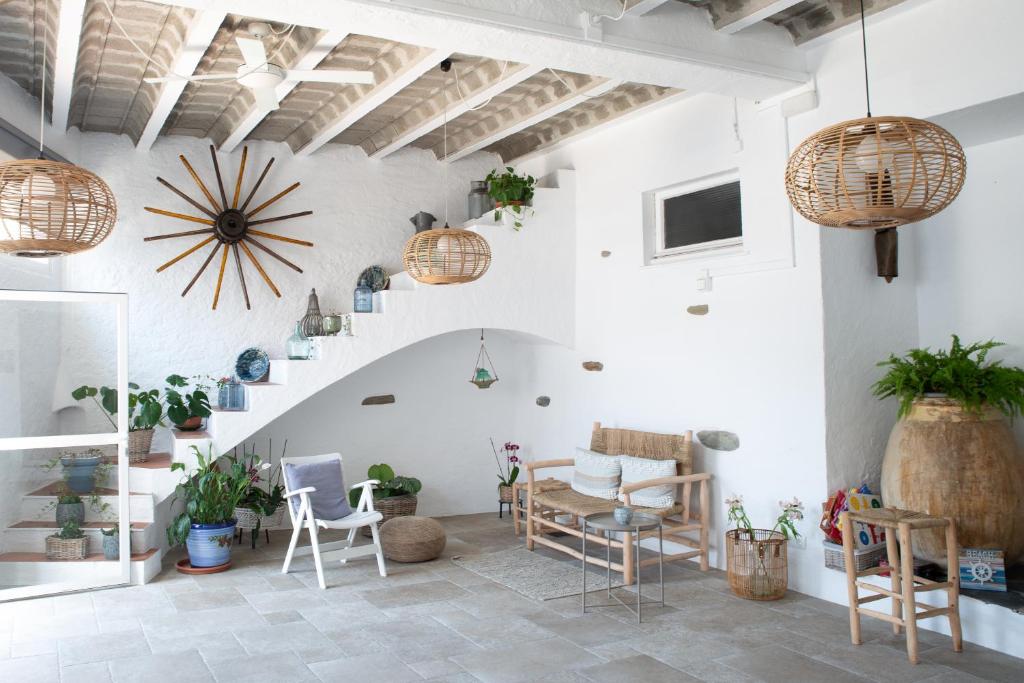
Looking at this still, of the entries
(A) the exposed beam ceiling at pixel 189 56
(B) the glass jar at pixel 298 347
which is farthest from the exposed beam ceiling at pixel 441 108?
(B) the glass jar at pixel 298 347

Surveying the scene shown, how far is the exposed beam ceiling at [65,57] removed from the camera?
4.06 m

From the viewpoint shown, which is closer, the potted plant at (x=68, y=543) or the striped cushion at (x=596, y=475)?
the potted plant at (x=68, y=543)

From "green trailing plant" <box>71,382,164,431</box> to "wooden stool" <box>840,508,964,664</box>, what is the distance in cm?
470

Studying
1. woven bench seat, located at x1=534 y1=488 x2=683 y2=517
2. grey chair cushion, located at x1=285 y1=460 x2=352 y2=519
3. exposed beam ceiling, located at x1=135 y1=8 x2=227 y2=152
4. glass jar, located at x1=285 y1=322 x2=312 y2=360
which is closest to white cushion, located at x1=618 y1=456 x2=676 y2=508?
woven bench seat, located at x1=534 y1=488 x2=683 y2=517

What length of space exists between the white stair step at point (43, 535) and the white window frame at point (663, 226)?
4.20 m

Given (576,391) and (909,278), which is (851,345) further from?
(576,391)

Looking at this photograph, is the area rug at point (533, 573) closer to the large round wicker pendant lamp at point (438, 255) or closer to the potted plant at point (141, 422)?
the large round wicker pendant lamp at point (438, 255)

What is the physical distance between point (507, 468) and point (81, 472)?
3.91 m

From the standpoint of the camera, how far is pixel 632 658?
13.6 feet

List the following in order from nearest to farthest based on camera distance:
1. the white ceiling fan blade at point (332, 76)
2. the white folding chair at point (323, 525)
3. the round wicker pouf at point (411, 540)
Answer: the white ceiling fan blade at point (332, 76), the white folding chair at point (323, 525), the round wicker pouf at point (411, 540)

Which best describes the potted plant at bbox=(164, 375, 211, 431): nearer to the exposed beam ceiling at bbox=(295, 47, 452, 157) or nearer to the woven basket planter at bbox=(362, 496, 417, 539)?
the woven basket planter at bbox=(362, 496, 417, 539)

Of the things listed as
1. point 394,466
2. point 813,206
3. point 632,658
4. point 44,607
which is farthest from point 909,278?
point 44,607

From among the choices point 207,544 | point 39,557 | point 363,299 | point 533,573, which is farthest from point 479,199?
point 39,557

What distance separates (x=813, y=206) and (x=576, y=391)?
4.08 m
